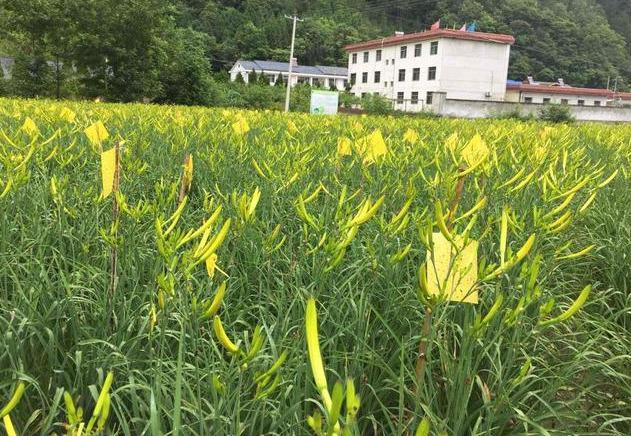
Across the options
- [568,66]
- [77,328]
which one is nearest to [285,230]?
[77,328]

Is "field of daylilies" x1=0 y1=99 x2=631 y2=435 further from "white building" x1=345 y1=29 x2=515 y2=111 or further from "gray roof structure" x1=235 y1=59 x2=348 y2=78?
"gray roof structure" x1=235 y1=59 x2=348 y2=78

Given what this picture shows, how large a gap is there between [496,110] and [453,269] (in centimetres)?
2690

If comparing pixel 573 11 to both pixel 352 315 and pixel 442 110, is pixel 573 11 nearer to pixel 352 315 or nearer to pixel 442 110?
pixel 442 110

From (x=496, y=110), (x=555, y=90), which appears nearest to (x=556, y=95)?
(x=555, y=90)

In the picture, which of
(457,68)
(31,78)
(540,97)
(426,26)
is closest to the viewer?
(31,78)

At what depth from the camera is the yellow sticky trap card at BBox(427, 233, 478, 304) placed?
0.84 metres

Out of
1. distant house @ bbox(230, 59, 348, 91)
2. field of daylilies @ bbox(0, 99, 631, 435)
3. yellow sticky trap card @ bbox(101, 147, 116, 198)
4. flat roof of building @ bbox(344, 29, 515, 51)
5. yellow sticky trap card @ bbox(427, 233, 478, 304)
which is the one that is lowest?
field of daylilies @ bbox(0, 99, 631, 435)

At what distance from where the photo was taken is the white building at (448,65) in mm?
42594

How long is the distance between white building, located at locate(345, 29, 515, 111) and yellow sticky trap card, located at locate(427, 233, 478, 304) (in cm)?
3902

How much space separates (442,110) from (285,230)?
25.0m

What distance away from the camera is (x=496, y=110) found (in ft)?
85.4

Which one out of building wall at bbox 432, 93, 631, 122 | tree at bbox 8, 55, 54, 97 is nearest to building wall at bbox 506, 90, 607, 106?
building wall at bbox 432, 93, 631, 122

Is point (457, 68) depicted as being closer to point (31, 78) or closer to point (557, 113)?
point (557, 113)

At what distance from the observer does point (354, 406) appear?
493mm
